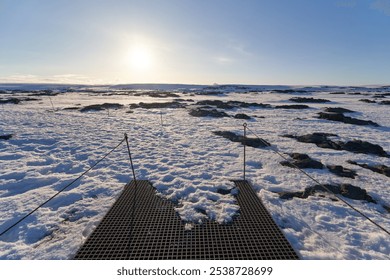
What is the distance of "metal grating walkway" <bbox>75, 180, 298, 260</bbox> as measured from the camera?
13.6 feet

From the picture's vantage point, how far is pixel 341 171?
8.09 m

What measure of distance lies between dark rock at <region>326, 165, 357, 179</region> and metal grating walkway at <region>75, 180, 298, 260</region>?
3943 millimetres

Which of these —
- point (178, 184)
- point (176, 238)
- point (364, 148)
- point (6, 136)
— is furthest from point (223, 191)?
point (6, 136)

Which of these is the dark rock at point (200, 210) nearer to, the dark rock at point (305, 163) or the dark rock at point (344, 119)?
the dark rock at point (305, 163)

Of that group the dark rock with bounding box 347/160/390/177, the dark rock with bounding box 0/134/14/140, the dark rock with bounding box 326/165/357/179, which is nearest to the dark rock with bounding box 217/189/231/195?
the dark rock with bounding box 326/165/357/179

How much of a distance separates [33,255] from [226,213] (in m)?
3.87

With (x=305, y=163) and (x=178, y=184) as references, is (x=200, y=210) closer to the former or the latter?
(x=178, y=184)

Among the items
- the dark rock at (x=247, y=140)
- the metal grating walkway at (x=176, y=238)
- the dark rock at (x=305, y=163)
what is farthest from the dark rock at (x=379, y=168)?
the metal grating walkway at (x=176, y=238)

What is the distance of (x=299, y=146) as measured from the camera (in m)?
11.4

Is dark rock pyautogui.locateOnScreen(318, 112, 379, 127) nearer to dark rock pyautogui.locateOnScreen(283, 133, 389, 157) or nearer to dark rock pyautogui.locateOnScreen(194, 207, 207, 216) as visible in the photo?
dark rock pyautogui.locateOnScreen(283, 133, 389, 157)

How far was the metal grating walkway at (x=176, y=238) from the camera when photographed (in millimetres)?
4137

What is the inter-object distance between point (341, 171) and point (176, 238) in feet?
21.3

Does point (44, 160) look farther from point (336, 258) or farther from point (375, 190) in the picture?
point (375, 190)

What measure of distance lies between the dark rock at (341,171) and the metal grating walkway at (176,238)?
3.94 meters
